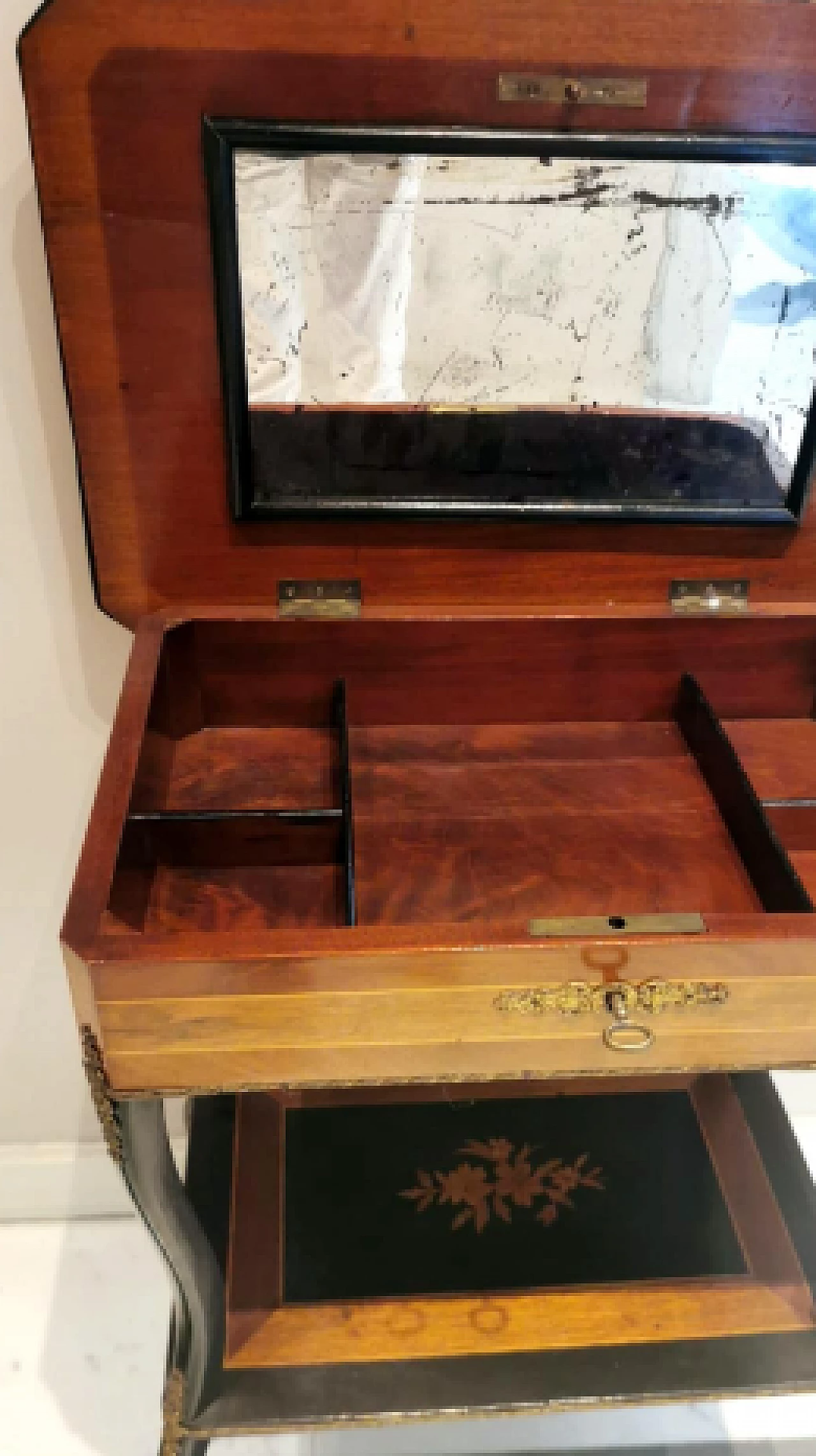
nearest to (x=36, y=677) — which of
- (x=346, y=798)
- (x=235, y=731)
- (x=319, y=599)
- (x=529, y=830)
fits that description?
(x=235, y=731)

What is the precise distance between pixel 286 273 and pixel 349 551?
0.25m

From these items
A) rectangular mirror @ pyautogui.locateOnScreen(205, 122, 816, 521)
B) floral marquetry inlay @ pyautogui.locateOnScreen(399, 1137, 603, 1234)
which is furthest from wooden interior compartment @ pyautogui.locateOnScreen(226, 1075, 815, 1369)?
rectangular mirror @ pyautogui.locateOnScreen(205, 122, 816, 521)

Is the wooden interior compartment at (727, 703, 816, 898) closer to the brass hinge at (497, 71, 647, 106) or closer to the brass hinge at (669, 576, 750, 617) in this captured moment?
the brass hinge at (669, 576, 750, 617)

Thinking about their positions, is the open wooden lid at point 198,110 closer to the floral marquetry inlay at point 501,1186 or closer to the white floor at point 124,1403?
the floral marquetry inlay at point 501,1186

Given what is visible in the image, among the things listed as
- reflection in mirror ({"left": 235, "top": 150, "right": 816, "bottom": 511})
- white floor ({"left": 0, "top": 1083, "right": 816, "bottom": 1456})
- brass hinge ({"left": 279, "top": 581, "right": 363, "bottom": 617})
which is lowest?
white floor ({"left": 0, "top": 1083, "right": 816, "bottom": 1456})

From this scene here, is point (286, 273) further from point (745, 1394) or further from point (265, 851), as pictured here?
point (745, 1394)

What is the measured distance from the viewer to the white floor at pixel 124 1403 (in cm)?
134

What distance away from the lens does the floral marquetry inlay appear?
3.69ft

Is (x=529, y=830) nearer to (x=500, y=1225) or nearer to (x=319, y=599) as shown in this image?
(x=319, y=599)

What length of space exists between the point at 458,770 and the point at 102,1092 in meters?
0.46

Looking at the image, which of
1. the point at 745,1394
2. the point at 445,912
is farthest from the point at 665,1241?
the point at 445,912

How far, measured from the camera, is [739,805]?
3.07 feet

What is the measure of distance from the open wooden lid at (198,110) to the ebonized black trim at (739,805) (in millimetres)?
342

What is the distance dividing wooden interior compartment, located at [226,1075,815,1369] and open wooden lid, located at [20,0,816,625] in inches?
27.2
